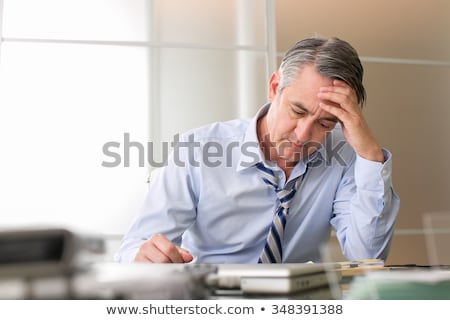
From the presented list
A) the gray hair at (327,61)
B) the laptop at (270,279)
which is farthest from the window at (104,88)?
the laptop at (270,279)

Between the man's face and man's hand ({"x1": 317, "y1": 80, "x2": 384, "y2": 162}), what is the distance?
20 millimetres

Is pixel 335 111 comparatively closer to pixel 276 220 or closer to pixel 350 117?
pixel 350 117

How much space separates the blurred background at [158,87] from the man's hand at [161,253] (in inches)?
68.5

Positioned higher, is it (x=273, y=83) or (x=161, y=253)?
(x=273, y=83)

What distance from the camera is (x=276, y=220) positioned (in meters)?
1.43

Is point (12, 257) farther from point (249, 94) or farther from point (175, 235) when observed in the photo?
point (249, 94)

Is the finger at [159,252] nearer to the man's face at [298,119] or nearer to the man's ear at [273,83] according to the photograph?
the man's face at [298,119]

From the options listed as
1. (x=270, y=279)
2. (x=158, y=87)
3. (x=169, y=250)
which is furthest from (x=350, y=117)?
(x=158, y=87)

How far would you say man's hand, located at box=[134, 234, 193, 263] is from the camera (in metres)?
0.92

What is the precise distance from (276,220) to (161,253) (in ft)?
1.84

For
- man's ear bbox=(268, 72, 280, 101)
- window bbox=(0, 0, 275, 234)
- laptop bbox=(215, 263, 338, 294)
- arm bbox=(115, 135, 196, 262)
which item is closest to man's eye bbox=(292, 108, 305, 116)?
man's ear bbox=(268, 72, 280, 101)

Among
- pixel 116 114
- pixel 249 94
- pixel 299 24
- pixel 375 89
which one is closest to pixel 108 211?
pixel 116 114

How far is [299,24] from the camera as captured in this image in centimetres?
319

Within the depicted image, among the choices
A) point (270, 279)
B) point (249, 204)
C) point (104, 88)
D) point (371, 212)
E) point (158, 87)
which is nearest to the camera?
point (270, 279)
